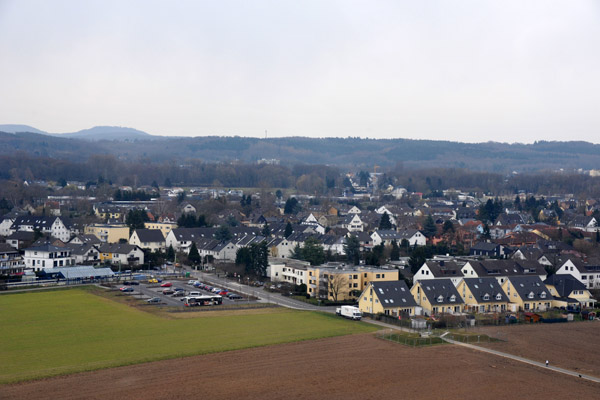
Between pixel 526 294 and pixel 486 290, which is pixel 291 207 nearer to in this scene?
pixel 486 290

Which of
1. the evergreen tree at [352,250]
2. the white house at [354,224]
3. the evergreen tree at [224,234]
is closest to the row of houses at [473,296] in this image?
the evergreen tree at [352,250]

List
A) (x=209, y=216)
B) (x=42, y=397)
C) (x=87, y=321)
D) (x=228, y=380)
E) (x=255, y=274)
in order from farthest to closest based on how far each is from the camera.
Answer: (x=209, y=216), (x=255, y=274), (x=87, y=321), (x=228, y=380), (x=42, y=397)

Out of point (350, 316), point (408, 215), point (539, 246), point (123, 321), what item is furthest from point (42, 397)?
point (408, 215)

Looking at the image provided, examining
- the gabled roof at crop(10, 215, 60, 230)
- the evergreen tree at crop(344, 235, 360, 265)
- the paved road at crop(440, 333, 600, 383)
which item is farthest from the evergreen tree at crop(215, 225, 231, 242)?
the paved road at crop(440, 333, 600, 383)

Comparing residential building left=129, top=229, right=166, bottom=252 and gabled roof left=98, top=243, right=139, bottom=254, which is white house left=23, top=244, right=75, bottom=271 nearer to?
gabled roof left=98, top=243, right=139, bottom=254

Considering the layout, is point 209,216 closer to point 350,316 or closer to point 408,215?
point 408,215

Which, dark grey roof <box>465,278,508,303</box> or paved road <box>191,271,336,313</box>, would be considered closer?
dark grey roof <box>465,278,508,303</box>
